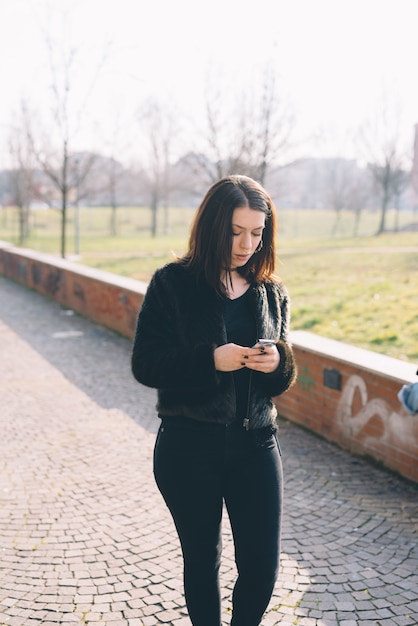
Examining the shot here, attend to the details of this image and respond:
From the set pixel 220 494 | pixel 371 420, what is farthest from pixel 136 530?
pixel 371 420

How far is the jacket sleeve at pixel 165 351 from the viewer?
6.93 ft

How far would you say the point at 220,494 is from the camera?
2188 mm

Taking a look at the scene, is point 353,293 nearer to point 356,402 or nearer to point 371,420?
point 356,402

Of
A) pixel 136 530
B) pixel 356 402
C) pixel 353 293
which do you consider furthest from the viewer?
pixel 353 293

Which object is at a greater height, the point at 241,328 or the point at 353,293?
the point at 241,328

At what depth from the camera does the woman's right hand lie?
6.81ft

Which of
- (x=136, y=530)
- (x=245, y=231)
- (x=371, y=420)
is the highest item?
(x=245, y=231)

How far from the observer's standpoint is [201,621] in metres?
2.29

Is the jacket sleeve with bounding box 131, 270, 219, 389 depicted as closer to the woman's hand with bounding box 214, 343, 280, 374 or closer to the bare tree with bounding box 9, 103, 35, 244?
the woman's hand with bounding box 214, 343, 280, 374

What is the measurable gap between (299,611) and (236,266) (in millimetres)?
1787

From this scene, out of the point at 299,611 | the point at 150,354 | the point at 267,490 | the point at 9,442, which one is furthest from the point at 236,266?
the point at 9,442

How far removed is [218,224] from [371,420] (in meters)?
3.14

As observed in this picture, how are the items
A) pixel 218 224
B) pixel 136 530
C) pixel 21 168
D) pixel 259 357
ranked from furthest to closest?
pixel 21 168 < pixel 136 530 < pixel 218 224 < pixel 259 357

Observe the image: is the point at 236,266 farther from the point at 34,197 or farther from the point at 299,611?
the point at 34,197
